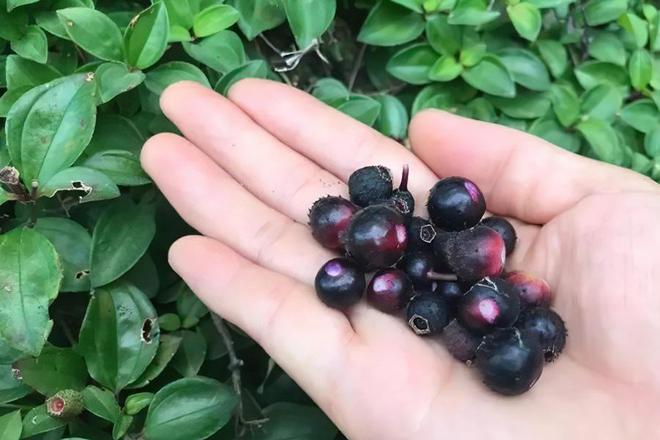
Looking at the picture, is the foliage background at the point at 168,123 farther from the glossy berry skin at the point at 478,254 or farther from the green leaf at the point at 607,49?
the glossy berry skin at the point at 478,254

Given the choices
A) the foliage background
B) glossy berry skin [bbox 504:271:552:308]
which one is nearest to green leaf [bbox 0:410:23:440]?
the foliage background

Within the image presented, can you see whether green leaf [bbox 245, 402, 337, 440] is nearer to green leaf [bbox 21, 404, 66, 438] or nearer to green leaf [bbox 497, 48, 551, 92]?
green leaf [bbox 21, 404, 66, 438]

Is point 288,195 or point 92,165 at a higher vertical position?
point 92,165

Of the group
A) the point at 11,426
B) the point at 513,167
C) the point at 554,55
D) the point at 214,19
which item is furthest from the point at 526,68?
the point at 11,426

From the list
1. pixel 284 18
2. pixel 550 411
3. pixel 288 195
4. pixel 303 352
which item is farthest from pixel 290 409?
pixel 284 18

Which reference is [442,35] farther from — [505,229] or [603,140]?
[505,229]

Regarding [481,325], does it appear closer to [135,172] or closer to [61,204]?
[135,172]
